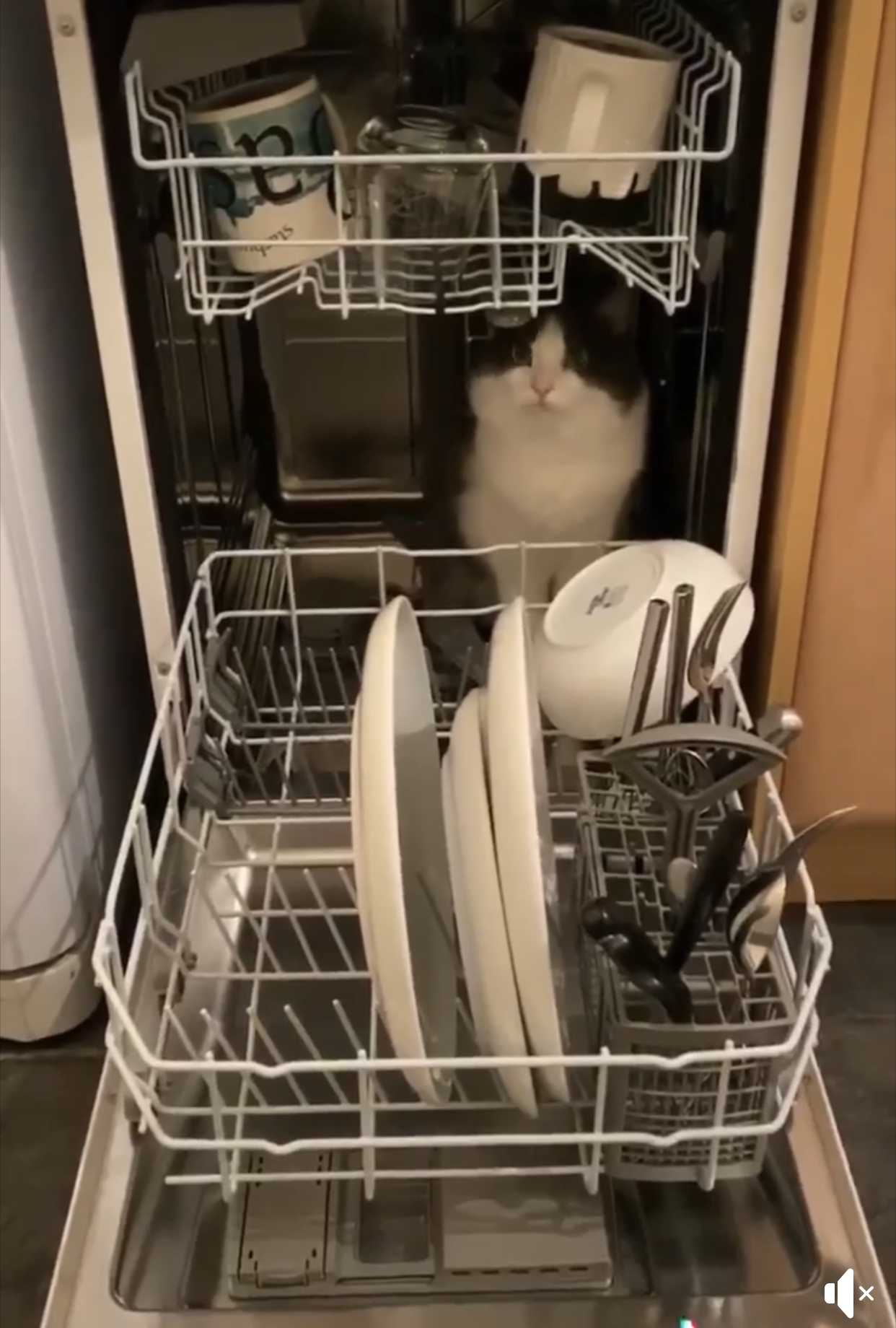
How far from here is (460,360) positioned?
4.10ft

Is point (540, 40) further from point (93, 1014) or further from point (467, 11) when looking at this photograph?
point (93, 1014)

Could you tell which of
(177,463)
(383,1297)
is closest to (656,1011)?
(383,1297)

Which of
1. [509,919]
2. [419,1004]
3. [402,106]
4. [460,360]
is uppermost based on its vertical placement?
[402,106]

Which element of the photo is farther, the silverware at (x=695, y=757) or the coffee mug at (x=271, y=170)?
the coffee mug at (x=271, y=170)

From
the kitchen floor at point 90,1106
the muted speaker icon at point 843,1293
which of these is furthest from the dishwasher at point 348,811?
the kitchen floor at point 90,1106

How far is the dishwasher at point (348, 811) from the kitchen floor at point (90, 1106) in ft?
0.49

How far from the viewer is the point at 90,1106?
1134 mm

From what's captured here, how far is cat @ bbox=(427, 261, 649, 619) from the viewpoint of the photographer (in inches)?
45.6

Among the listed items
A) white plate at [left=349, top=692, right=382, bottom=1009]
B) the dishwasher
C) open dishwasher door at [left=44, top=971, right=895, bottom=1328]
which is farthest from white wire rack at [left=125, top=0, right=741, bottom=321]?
open dishwasher door at [left=44, top=971, right=895, bottom=1328]

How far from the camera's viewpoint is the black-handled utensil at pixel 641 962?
0.76 m

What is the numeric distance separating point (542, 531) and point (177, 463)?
1.09 feet

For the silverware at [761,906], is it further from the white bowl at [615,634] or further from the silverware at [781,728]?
the white bowl at [615,634]

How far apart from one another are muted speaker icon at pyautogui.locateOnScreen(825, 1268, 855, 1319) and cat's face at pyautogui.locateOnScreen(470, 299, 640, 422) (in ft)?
2.30
